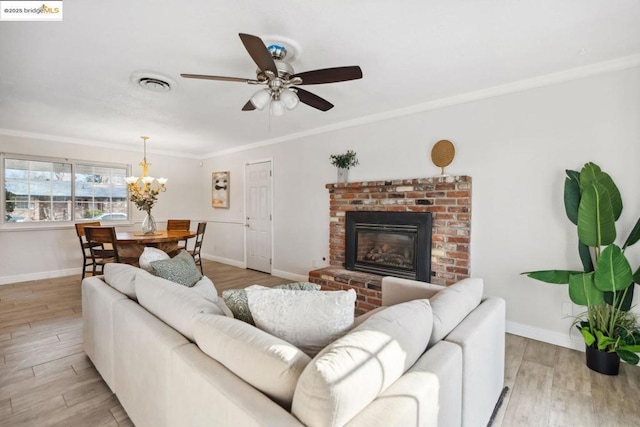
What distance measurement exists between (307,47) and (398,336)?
6.61 ft

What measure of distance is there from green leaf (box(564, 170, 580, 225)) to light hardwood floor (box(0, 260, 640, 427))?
1.15m

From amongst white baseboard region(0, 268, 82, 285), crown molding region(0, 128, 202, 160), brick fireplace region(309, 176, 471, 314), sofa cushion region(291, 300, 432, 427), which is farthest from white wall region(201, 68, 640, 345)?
white baseboard region(0, 268, 82, 285)

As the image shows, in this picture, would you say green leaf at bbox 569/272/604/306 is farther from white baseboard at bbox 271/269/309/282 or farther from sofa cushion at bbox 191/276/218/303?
white baseboard at bbox 271/269/309/282

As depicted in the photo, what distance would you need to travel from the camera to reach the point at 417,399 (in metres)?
0.95

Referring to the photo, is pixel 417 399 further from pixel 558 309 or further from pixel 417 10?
pixel 558 309

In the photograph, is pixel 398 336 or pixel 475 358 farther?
pixel 475 358

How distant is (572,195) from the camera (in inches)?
95.3

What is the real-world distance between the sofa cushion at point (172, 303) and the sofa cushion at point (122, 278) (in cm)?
15

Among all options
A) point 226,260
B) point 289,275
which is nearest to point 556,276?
point 289,275

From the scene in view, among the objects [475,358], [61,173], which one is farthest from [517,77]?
[61,173]

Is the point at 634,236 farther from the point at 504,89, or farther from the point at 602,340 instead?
the point at 504,89

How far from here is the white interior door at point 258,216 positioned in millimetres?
5297

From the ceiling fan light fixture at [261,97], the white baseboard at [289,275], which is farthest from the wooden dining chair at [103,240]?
the ceiling fan light fixture at [261,97]

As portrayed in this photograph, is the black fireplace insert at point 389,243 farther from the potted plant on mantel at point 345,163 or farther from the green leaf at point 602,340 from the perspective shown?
the green leaf at point 602,340
